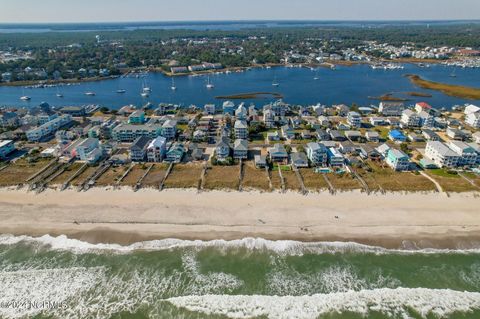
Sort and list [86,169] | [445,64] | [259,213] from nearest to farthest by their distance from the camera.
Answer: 1. [259,213]
2. [86,169]
3. [445,64]

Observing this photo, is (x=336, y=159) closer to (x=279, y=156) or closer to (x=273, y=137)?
(x=279, y=156)

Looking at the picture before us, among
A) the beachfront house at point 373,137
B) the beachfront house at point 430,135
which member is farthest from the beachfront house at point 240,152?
the beachfront house at point 430,135

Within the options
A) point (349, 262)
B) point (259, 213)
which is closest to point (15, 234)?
point (259, 213)

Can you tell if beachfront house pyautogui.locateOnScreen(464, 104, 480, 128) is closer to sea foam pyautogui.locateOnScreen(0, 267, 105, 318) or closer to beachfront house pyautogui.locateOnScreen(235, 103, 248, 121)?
beachfront house pyautogui.locateOnScreen(235, 103, 248, 121)

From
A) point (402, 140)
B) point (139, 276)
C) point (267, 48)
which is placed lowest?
point (139, 276)

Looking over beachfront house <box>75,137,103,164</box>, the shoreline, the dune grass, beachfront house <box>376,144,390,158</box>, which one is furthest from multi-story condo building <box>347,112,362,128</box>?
the shoreline

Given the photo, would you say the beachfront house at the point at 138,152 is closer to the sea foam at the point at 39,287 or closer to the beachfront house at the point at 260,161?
the beachfront house at the point at 260,161

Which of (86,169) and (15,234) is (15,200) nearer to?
(15,234)
